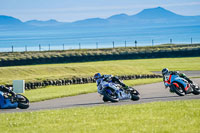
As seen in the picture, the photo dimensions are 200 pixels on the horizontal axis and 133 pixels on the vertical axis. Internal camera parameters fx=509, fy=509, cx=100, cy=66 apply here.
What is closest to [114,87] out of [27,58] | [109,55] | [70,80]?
[70,80]

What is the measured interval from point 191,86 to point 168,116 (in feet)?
28.4

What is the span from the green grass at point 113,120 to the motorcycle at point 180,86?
4642mm

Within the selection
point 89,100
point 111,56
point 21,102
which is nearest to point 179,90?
point 89,100

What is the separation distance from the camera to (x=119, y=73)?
1582 inches

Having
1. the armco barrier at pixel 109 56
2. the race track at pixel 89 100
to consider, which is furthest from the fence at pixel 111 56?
the race track at pixel 89 100

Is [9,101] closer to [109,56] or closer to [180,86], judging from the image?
[180,86]

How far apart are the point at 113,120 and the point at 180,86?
926 cm

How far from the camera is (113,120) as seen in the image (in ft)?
50.5

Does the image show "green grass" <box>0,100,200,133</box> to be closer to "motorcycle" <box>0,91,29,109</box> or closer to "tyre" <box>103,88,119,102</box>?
"motorcycle" <box>0,91,29,109</box>

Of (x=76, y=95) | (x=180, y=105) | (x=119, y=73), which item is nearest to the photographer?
(x=180, y=105)

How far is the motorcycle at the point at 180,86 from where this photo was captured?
77.7 feet

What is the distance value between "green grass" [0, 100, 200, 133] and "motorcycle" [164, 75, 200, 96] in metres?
4.64

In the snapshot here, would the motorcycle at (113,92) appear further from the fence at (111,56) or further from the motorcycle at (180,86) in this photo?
the fence at (111,56)

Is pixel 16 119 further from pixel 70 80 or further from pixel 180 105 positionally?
pixel 70 80
